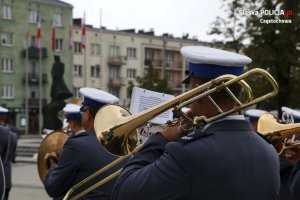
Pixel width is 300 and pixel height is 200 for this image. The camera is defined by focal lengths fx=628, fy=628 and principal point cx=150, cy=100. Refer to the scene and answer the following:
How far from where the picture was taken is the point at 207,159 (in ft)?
8.48

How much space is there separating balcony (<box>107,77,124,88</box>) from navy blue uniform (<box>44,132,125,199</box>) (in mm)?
65177

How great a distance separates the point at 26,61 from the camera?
5872 centimetres

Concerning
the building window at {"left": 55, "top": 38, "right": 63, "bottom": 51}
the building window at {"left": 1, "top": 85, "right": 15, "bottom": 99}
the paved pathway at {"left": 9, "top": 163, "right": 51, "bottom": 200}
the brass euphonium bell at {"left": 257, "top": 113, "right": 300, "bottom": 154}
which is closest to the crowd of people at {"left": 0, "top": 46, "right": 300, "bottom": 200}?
the brass euphonium bell at {"left": 257, "top": 113, "right": 300, "bottom": 154}

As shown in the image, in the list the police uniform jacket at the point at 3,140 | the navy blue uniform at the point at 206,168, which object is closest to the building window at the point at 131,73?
the police uniform jacket at the point at 3,140

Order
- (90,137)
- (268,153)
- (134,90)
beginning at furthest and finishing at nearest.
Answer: (90,137)
(134,90)
(268,153)

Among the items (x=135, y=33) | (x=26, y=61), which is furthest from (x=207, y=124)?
(x=135, y=33)

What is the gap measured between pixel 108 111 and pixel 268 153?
97 centimetres

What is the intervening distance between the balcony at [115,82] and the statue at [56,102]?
124ft

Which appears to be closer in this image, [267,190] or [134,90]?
[267,190]

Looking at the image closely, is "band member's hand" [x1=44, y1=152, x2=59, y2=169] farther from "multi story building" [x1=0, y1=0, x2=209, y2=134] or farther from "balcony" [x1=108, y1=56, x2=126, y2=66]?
"balcony" [x1=108, y1=56, x2=126, y2=66]

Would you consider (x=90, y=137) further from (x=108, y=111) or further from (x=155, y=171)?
(x=155, y=171)

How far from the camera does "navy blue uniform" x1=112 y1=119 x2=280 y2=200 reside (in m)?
2.56

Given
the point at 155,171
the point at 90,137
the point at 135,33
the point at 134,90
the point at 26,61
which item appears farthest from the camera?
the point at 135,33

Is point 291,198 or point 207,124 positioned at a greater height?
point 207,124
